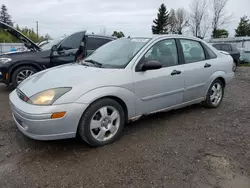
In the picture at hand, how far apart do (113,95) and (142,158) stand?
0.90 metres

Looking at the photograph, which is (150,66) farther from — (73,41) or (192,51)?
(73,41)

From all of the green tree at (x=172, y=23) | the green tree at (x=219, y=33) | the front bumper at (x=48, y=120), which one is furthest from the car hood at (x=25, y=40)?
the green tree at (x=172, y=23)

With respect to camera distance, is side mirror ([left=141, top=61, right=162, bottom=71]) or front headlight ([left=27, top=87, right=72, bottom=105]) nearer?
front headlight ([left=27, top=87, right=72, bottom=105])

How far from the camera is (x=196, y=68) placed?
420 cm

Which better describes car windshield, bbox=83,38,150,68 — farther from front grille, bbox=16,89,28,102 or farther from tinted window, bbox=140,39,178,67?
front grille, bbox=16,89,28,102

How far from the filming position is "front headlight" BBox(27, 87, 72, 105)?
2.74 m

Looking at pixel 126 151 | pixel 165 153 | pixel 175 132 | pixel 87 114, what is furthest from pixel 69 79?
pixel 175 132

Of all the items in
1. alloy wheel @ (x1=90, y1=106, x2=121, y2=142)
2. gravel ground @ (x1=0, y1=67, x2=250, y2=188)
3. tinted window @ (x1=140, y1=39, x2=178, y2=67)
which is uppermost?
tinted window @ (x1=140, y1=39, x2=178, y2=67)

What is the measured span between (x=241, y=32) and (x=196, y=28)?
846cm

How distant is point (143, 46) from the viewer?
3594 mm

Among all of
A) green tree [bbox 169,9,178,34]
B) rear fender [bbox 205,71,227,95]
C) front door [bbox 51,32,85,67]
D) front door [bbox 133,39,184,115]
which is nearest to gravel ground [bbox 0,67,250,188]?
front door [bbox 133,39,184,115]

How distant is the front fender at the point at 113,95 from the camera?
2.84 metres

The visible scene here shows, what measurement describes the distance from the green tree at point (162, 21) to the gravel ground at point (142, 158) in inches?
1772

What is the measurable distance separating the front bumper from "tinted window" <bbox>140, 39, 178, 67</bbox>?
1416mm
